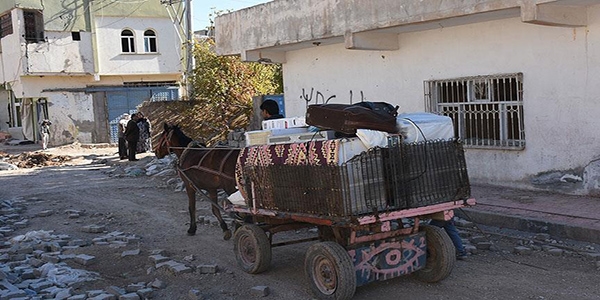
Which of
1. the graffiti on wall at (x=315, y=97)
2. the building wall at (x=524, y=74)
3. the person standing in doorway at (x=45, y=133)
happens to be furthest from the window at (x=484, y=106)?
the person standing in doorway at (x=45, y=133)

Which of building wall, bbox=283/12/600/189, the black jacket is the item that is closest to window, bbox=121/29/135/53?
→ the black jacket

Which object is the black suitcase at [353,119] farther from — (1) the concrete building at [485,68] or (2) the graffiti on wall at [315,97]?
(2) the graffiti on wall at [315,97]

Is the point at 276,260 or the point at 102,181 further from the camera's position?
the point at 102,181

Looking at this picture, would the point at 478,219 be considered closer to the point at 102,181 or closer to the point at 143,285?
the point at 143,285

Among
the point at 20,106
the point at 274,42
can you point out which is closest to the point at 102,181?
the point at 274,42

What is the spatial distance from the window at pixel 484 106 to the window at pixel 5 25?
23763 mm

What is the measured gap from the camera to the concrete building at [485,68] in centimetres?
876

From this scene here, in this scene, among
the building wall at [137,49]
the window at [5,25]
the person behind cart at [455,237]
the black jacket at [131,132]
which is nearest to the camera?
the person behind cart at [455,237]

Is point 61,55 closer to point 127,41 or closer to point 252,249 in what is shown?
point 127,41

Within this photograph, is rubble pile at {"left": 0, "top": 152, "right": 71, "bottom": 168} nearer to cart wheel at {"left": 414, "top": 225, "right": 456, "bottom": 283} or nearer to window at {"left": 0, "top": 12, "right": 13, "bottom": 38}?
window at {"left": 0, "top": 12, "right": 13, "bottom": 38}

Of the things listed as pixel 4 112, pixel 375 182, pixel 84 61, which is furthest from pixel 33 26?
pixel 375 182

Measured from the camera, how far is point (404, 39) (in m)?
11.6

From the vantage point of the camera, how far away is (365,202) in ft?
16.2

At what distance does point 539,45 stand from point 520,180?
218 cm
